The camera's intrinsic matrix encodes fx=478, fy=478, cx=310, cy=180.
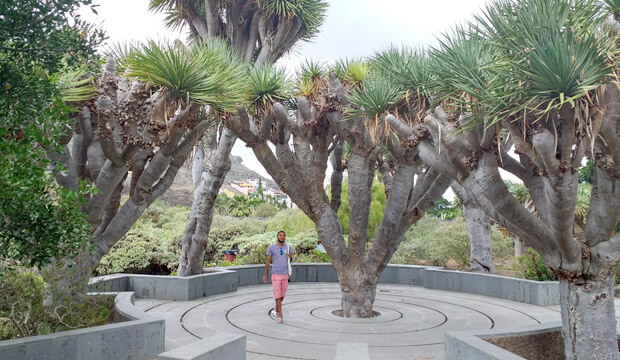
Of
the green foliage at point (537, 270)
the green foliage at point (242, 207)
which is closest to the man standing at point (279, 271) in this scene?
the green foliage at point (537, 270)

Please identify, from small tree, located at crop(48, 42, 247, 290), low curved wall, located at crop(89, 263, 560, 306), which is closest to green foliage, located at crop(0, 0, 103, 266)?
small tree, located at crop(48, 42, 247, 290)

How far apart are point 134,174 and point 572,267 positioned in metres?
6.11

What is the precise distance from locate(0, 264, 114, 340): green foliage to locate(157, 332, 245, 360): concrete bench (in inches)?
66.8

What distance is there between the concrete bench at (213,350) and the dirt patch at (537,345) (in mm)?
2935

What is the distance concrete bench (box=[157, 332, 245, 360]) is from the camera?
14.0 ft

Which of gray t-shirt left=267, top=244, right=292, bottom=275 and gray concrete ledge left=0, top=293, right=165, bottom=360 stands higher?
gray t-shirt left=267, top=244, right=292, bottom=275

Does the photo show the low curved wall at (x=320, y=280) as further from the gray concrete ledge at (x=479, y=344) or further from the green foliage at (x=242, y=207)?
the green foliage at (x=242, y=207)

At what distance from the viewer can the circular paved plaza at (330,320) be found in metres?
6.67

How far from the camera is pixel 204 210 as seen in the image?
35.8ft

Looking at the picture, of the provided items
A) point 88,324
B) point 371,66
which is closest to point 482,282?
point 371,66

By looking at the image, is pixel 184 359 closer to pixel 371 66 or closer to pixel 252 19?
A: pixel 371 66

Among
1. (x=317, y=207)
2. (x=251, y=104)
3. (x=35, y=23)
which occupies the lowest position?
(x=317, y=207)

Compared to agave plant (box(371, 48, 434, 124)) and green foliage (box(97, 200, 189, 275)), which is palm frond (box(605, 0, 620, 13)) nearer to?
agave plant (box(371, 48, 434, 124))

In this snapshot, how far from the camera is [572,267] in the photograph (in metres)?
4.96
